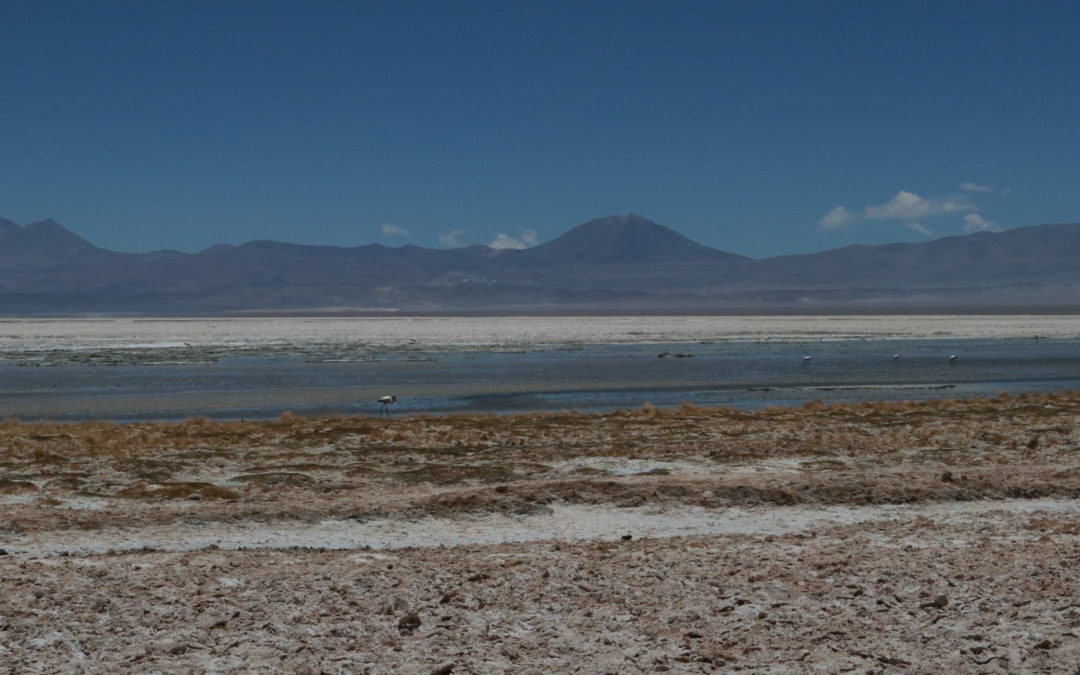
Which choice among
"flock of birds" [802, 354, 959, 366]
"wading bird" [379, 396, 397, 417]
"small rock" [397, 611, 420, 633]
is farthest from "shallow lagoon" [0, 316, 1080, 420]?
"small rock" [397, 611, 420, 633]

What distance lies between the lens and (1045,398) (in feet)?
Answer: 90.1

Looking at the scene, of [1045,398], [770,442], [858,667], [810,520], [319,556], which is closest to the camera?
[858,667]

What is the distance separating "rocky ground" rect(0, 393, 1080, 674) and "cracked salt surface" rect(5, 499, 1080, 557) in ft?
0.16

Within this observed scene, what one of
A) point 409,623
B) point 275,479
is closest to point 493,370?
point 275,479

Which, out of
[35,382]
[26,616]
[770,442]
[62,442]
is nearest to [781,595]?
[26,616]

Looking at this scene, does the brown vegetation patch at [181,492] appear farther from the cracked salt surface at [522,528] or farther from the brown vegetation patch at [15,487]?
the cracked salt surface at [522,528]

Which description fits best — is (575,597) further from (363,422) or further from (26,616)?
(363,422)

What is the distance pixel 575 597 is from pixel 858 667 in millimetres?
2092

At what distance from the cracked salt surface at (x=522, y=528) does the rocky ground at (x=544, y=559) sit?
49mm

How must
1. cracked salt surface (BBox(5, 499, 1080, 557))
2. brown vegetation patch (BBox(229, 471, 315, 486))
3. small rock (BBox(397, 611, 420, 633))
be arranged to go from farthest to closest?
brown vegetation patch (BBox(229, 471, 315, 486)) → cracked salt surface (BBox(5, 499, 1080, 557)) → small rock (BBox(397, 611, 420, 633))

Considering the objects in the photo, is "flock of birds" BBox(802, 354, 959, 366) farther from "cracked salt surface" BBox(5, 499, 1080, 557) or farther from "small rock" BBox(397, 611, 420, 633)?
"small rock" BBox(397, 611, 420, 633)

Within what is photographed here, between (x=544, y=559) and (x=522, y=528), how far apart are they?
221cm

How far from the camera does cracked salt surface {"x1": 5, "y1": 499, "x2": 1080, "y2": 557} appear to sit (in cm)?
1077

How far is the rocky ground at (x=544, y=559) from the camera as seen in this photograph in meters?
7.58
